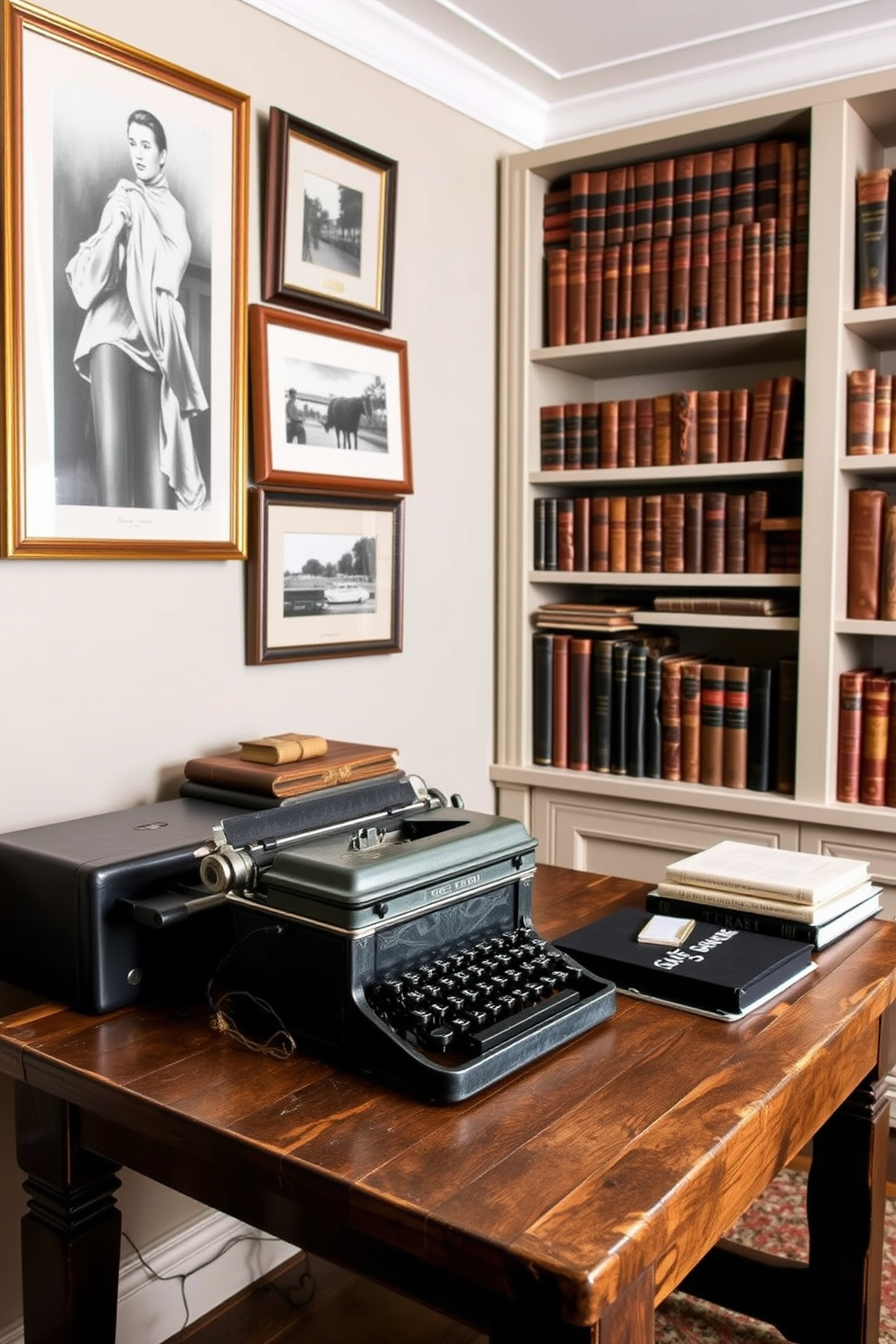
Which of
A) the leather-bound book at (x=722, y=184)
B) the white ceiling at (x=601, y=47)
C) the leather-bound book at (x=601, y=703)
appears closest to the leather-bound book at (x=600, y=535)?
the leather-bound book at (x=601, y=703)

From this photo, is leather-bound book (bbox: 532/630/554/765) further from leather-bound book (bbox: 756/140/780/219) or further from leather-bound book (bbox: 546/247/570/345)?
leather-bound book (bbox: 756/140/780/219)

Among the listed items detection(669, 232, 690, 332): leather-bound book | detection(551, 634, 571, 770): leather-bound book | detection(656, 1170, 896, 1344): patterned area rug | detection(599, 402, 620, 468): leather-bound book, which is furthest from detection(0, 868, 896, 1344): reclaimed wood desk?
detection(669, 232, 690, 332): leather-bound book

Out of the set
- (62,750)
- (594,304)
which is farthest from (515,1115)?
(594,304)

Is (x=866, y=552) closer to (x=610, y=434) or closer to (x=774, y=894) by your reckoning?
(x=610, y=434)

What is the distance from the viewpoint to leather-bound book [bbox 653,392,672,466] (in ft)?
9.98

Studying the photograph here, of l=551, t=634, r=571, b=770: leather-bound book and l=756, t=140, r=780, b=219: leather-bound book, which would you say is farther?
l=551, t=634, r=571, b=770: leather-bound book

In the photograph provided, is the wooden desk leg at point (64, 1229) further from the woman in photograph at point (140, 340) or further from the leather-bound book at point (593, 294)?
the leather-bound book at point (593, 294)

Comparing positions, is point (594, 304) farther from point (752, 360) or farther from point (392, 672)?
point (392, 672)

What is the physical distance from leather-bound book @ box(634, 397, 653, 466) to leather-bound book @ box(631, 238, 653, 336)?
18 centimetres

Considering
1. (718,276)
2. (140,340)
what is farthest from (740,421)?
(140,340)

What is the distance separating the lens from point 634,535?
3117mm

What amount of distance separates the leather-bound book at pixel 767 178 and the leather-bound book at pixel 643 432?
0.53m

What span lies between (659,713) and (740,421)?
2.55 ft

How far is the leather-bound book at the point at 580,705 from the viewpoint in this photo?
3178 millimetres
